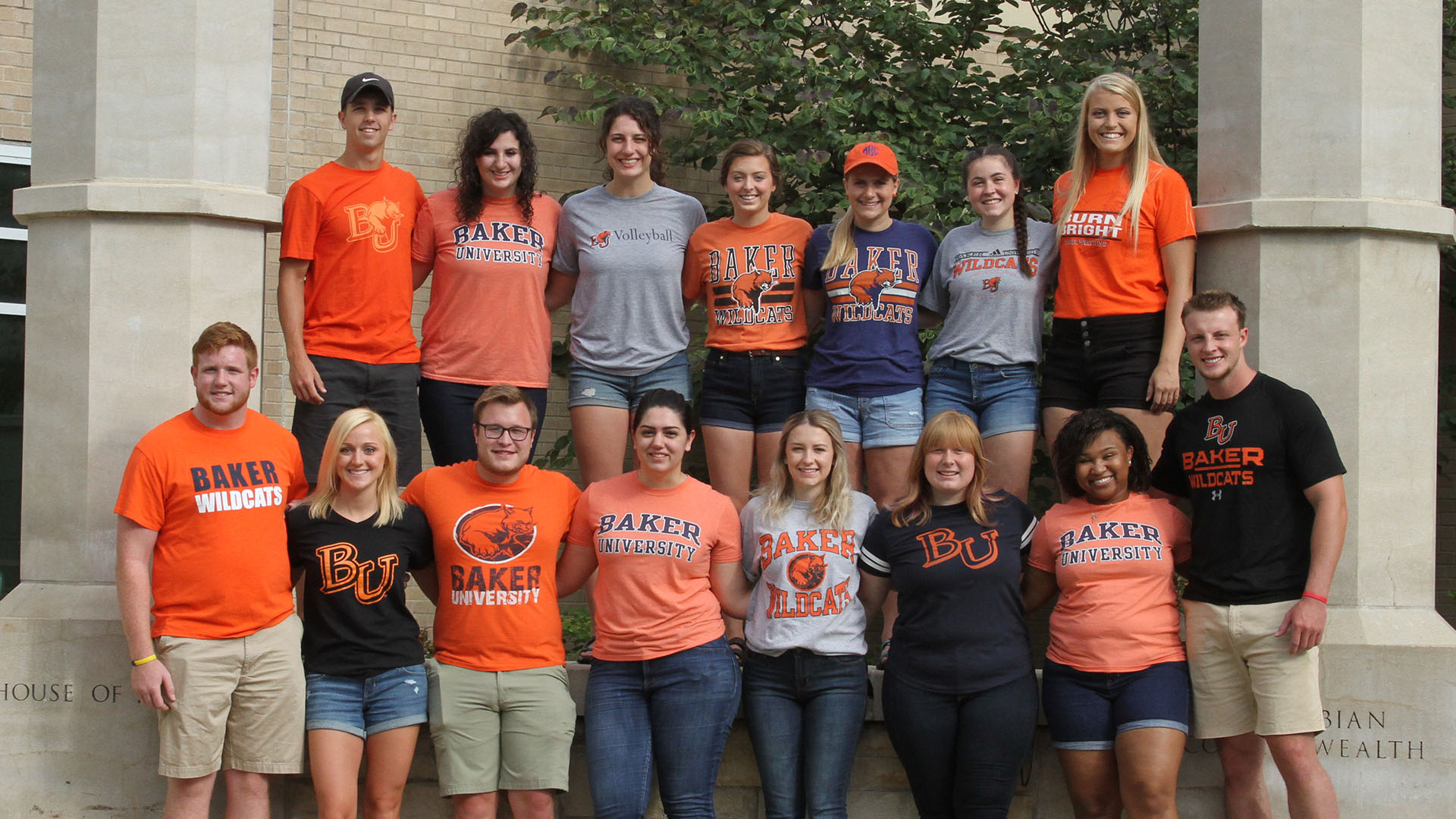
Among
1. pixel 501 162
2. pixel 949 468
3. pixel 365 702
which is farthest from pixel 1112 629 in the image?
pixel 501 162

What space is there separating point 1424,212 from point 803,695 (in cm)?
307

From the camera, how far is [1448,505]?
10508mm

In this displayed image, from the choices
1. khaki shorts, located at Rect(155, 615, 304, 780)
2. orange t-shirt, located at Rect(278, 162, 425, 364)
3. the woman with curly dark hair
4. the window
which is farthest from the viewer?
the window

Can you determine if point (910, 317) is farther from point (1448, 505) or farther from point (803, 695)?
point (1448, 505)

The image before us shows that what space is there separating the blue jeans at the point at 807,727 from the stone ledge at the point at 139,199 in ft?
8.67

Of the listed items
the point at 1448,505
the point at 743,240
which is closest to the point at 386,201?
the point at 743,240

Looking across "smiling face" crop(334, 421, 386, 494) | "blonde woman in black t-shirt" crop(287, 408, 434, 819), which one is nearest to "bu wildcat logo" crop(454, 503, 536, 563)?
"blonde woman in black t-shirt" crop(287, 408, 434, 819)

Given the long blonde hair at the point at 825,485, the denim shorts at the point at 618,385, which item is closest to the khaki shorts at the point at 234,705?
the denim shorts at the point at 618,385

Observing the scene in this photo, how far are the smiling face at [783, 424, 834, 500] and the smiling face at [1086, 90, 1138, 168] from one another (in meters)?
1.64

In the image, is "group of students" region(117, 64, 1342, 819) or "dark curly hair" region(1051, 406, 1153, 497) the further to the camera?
"dark curly hair" region(1051, 406, 1153, 497)

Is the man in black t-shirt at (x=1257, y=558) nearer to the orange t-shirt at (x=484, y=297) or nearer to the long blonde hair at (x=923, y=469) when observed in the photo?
the long blonde hair at (x=923, y=469)

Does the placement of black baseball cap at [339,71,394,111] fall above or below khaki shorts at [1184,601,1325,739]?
above

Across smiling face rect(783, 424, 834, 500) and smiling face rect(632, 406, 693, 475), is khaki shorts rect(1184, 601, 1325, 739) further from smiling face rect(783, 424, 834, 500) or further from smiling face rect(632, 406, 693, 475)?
smiling face rect(632, 406, 693, 475)

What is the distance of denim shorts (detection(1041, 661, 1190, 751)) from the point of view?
15.0 ft
